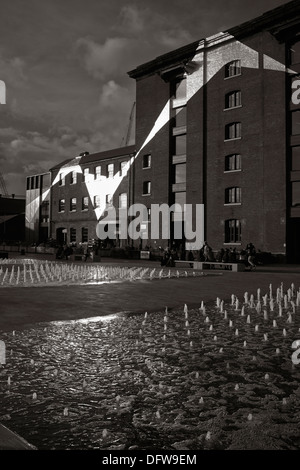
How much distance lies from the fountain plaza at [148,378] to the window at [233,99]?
2897 centimetres

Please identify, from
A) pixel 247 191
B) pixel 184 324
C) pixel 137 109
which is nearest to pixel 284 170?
pixel 247 191

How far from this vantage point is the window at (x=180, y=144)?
40.2 meters

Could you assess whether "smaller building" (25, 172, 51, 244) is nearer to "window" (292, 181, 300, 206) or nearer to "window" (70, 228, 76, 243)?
"window" (70, 228, 76, 243)

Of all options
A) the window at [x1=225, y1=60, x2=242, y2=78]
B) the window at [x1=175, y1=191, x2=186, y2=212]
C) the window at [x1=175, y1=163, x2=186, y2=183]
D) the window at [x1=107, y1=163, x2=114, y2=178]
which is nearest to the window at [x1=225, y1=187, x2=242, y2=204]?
the window at [x1=175, y1=191, x2=186, y2=212]

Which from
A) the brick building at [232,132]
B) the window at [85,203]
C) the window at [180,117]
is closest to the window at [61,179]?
the window at [85,203]

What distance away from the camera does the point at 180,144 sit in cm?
4056

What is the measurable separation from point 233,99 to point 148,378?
34.6 metres

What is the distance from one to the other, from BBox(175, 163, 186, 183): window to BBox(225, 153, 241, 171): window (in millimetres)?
4890

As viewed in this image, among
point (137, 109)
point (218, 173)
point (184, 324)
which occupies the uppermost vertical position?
point (137, 109)

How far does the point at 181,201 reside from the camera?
131 ft

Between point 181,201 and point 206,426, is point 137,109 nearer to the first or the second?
point 181,201

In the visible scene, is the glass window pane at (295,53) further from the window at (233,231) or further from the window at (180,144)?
the window at (233,231)

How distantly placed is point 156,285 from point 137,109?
109 ft

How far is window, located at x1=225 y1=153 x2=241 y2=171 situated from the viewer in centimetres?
3566
